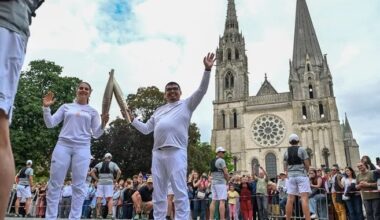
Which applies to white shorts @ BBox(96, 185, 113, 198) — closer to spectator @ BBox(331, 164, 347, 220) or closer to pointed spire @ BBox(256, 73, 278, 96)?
spectator @ BBox(331, 164, 347, 220)

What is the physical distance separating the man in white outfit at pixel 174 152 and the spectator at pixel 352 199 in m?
7.19

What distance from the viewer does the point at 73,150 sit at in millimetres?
5027

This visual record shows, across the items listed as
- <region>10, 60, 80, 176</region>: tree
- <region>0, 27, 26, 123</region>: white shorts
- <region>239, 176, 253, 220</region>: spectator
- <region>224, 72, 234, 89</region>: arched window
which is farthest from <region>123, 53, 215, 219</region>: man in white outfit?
<region>224, 72, 234, 89</region>: arched window

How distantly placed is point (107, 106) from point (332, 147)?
5344 cm

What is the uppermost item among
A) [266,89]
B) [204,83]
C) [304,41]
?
[304,41]

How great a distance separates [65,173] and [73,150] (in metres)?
0.34

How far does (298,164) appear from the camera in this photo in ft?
25.1

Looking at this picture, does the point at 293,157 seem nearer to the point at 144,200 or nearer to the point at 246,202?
the point at 246,202

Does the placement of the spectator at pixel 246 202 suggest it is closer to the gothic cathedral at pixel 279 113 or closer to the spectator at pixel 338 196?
the spectator at pixel 338 196

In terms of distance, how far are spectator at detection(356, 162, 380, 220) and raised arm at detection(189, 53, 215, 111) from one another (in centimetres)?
650

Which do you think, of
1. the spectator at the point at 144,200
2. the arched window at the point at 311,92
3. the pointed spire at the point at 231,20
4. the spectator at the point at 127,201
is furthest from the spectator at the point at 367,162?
the pointed spire at the point at 231,20

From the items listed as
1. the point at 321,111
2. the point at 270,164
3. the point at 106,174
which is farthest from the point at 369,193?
the point at 321,111

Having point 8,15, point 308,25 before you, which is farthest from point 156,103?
point 308,25

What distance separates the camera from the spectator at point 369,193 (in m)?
8.76
